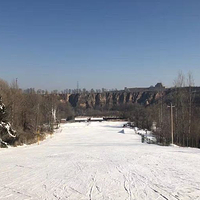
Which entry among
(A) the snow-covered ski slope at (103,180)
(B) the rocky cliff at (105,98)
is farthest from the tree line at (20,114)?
(B) the rocky cliff at (105,98)

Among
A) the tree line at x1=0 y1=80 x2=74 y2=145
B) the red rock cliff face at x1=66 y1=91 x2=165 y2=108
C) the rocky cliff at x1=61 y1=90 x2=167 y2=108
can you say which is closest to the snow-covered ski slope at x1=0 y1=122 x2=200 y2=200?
the tree line at x1=0 y1=80 x2=74 y2=145

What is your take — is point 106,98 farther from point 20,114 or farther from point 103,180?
point 103,180

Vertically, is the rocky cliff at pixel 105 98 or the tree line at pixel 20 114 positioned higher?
the rocky cliff at pixel 105 98

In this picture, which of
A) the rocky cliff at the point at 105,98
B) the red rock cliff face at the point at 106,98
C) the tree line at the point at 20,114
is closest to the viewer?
the tree line at the point at 20,114

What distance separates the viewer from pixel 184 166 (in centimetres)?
1019

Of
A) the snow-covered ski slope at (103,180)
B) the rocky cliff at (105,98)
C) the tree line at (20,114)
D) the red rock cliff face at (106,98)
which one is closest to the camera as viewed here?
the snow-covered ski slope at (103,180)

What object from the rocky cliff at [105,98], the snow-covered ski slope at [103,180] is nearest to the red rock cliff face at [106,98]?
the rocky cliff at [105,98]

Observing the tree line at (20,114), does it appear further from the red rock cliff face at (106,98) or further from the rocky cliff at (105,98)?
the rocky cliff at (105,98)

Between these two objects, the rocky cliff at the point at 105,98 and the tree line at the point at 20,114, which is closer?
the tree line at the point at 20,114

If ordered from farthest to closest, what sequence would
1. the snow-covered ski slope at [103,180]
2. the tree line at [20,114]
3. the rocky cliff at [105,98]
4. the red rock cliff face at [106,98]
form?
the rocky cliff at [105,98], the red rock cliff face at [106,98], the tree line at [20,114], the snow-covered ski slope at [103,180]

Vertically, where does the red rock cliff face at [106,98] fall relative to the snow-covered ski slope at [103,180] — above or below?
above

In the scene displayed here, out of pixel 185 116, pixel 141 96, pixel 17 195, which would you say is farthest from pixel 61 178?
pixel 141 96

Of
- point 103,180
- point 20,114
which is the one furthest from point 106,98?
point 103,180

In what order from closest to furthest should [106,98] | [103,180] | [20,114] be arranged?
[103,180], [20,114], [106,98]
